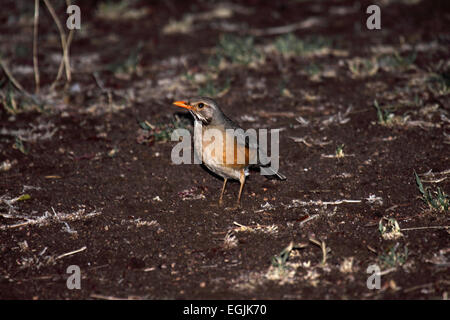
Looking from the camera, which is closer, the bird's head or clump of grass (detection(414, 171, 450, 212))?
clump of grass (detection(414, 171, 450, 212))

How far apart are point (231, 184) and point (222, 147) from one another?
3.33 ft

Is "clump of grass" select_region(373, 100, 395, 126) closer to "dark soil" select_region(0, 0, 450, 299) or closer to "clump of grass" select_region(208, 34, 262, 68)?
"dark soil" select_region(0, 0, 450, 299)

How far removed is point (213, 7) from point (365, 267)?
38.5 feet

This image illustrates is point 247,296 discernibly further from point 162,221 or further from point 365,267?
Answer: point 162,221

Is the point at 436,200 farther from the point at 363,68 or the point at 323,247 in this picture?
the point at 363,68

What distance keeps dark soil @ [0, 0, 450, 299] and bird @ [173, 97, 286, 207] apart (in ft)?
1.31

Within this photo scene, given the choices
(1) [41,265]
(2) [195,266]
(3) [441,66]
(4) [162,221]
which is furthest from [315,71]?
(1) [41,265]

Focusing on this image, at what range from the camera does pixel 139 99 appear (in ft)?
31.1

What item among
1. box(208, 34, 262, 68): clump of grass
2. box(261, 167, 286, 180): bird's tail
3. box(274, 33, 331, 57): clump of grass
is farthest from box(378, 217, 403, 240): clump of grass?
box(274, 33, 331, 57): clump of grass

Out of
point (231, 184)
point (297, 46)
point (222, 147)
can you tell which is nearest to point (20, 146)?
point (231, 184)

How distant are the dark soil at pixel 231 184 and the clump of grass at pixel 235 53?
17 centimetres

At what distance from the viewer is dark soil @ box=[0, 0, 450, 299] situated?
16.1 feet

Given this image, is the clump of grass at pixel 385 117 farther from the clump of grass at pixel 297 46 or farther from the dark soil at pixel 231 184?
the clump of grass at pixel 297 46

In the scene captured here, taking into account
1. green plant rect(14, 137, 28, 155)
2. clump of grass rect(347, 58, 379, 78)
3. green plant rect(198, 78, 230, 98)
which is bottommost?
green plant rect(14, 137, 28, 155)
